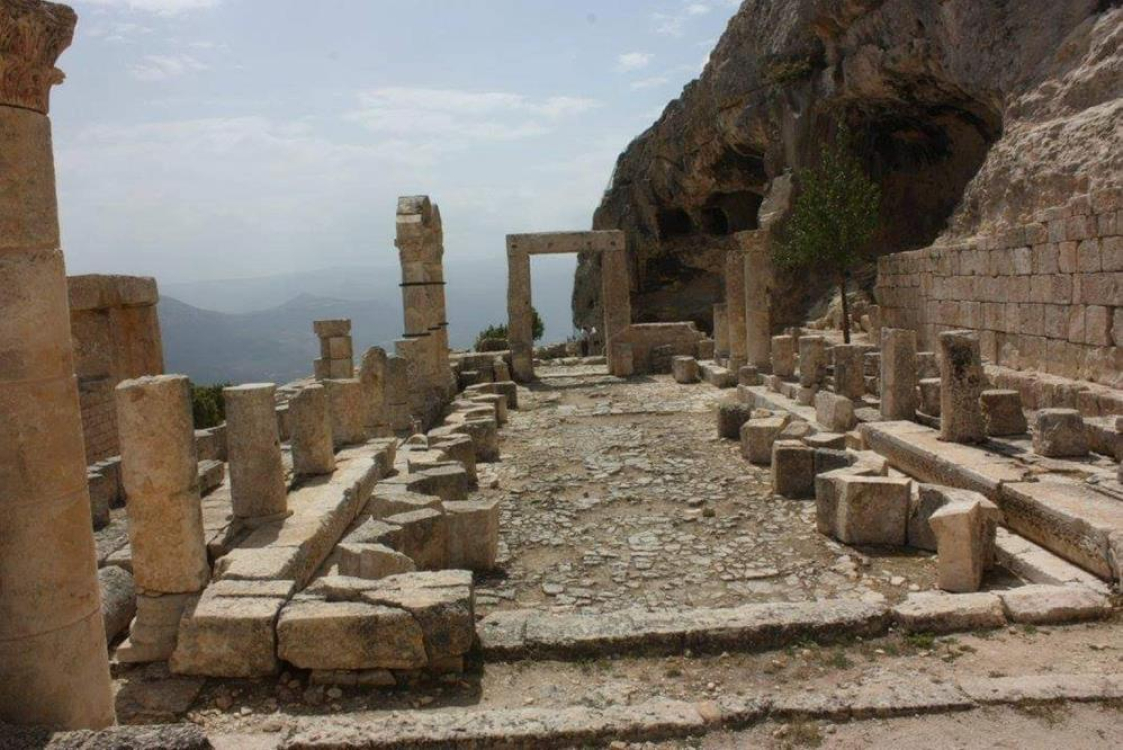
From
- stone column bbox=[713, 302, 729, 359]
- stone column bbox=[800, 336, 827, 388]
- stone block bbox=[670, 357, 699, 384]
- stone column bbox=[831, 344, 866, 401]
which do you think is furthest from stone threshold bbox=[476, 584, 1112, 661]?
stone column bbox=[713, 302, 729, 359]

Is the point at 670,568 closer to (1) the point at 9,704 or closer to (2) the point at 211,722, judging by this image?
(2) the point at 211,722

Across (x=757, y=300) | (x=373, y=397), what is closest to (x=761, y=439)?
(x=373, y=397)

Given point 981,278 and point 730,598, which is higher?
point 981,278

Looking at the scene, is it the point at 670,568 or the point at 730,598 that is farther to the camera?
the point at 670,568

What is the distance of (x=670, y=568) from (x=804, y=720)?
9.88 feet

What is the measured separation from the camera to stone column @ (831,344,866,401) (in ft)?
41.4

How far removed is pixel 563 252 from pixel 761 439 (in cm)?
1334

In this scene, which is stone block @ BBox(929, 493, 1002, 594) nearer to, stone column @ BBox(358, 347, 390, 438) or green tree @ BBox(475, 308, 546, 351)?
stone column @ BBox(358, 347, 390, 438)

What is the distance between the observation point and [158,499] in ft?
18.9

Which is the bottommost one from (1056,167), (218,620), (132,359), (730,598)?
(730,598)

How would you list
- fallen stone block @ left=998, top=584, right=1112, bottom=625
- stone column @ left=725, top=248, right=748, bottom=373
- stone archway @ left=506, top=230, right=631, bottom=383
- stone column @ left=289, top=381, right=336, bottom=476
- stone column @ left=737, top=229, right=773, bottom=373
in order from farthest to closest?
1. stone archway @ left=506, top=230, right=631, bottom=383
2. stone column @ left=725, top=248, right=748, bottom=373
3. stone column @ left=737, top=229, right=773, bottom=373
4. stone column @ left=289, top=381, right=336, bottom=476
5. fallen stone block @ left=998, top=584, right=1112, bottom=625

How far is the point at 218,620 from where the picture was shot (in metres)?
5.34

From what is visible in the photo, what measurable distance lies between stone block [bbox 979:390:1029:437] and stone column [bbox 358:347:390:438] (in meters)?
7.80

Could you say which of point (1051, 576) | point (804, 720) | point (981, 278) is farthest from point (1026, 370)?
point (804, 720)
